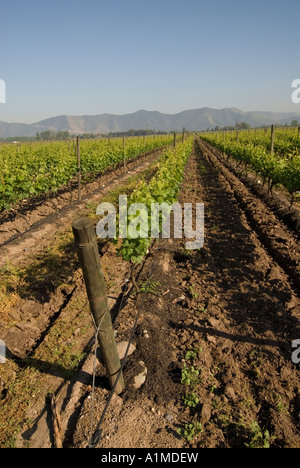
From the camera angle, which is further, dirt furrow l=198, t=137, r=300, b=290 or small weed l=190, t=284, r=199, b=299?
dirt furrow l=198, t=137, r=300, b=290

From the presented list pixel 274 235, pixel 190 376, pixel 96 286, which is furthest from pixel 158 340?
pixel 274 235

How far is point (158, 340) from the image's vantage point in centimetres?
400

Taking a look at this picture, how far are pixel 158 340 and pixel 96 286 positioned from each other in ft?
5.68

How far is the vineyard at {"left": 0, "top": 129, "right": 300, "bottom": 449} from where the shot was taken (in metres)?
2.89

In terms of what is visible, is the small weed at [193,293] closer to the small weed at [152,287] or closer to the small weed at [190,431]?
the small weed at [152,287]

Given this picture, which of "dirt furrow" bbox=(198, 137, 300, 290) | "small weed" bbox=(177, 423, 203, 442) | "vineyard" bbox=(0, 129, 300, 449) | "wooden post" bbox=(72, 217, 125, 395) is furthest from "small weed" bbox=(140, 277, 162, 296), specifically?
"dirt furrow" bbox=(198, 137, 300, 290)

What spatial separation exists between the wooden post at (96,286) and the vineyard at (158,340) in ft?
0.17

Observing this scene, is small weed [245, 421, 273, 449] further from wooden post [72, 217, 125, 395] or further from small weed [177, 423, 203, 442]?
wooden post [72, 217, 125, 395]

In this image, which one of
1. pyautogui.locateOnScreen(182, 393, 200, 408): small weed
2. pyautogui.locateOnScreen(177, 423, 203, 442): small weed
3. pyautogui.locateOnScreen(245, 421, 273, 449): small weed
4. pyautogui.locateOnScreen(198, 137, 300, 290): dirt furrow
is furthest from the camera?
pyautogui.locateOnScreen(198, 137, 300, 290): dirt furrow

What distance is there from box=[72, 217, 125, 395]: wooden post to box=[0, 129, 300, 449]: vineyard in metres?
0.05

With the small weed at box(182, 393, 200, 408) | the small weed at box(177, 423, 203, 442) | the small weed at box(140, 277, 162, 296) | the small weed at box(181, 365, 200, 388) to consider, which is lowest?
the small weed at box(177, 423, 203, 442)

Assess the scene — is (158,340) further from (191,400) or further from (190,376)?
(191,400)

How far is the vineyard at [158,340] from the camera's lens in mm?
2893

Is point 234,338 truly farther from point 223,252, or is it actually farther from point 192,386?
point 223,252
